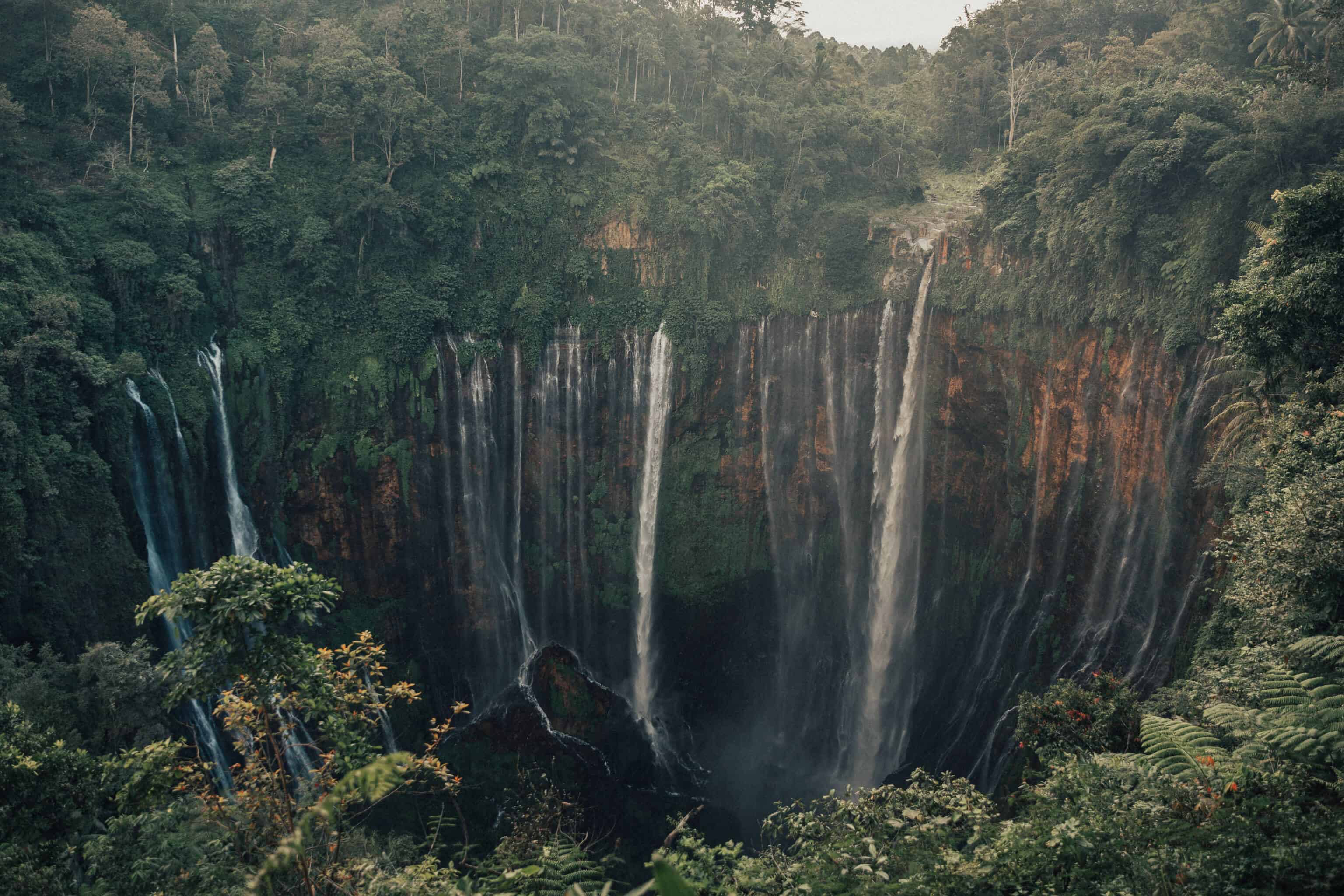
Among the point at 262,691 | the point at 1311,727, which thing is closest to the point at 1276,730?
the point at 1311,727

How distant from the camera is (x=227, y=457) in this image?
1770 cm

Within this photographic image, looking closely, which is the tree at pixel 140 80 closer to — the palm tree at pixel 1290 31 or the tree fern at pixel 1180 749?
the tree fern at pixel 1180 749

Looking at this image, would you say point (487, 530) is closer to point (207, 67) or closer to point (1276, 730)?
point (207, 67)

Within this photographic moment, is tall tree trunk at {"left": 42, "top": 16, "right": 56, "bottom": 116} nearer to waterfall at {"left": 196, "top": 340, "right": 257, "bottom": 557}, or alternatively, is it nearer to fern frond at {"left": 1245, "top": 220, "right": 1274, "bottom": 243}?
waterfall at {"left": 196, "top": 340, "right": 257, "bottom": 557}

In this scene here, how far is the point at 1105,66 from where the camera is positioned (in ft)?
69.0

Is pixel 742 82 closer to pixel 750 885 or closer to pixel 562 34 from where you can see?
pixel 562 34

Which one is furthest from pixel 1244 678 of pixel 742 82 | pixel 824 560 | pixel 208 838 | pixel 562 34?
pixel 562 34

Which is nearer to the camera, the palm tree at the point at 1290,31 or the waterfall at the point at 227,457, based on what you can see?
the waterfall at the point at 227,457

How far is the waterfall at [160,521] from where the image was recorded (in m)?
15.3

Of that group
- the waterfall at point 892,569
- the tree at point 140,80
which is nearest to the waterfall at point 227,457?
the tree at point 140,80

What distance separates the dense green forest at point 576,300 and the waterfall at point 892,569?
1.56m

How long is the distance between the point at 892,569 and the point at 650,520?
595cm

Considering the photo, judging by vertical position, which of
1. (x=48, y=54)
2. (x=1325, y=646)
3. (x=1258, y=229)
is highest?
(x=48, y=54)

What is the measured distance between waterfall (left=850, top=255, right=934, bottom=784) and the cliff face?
111 mm
